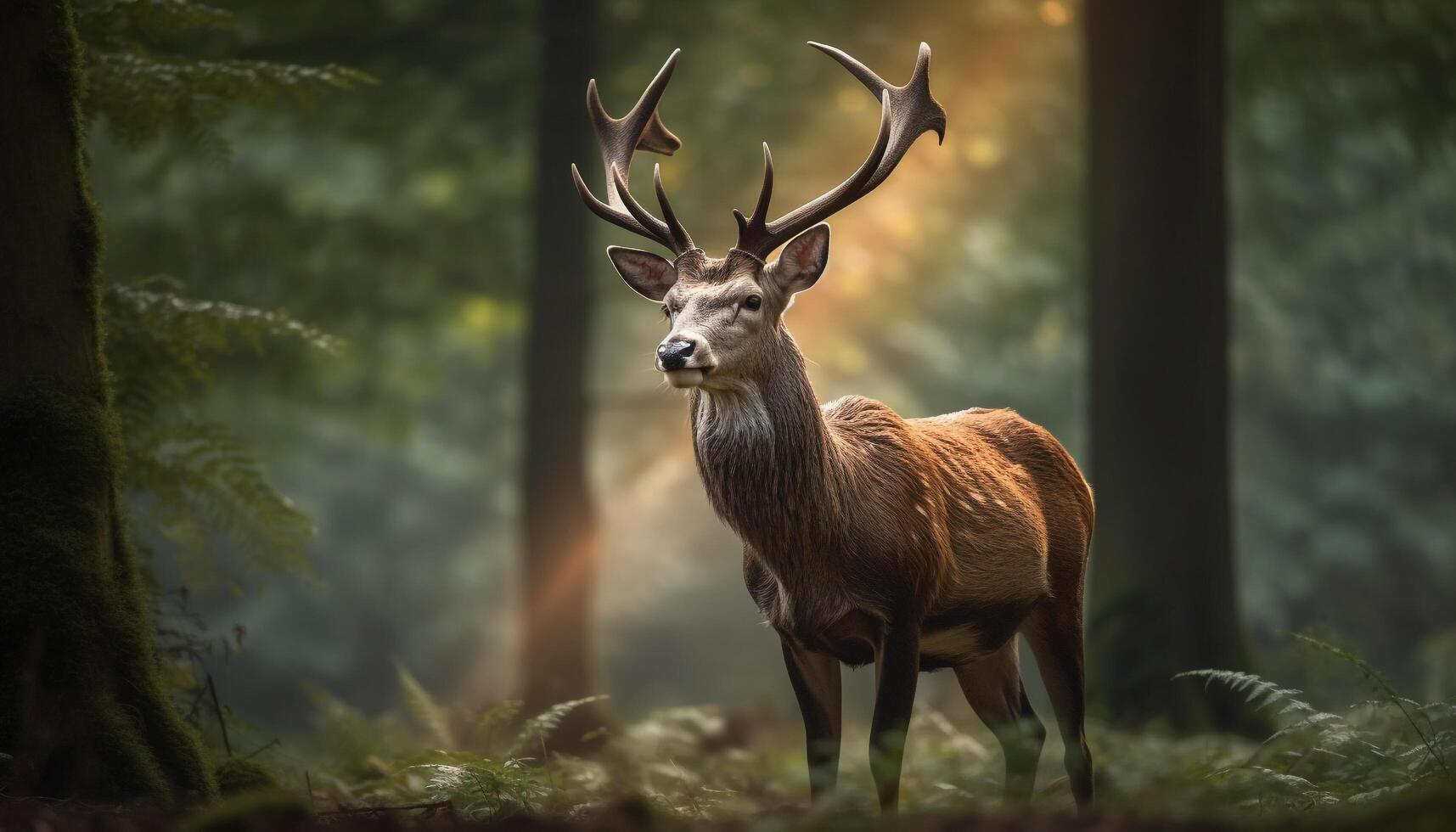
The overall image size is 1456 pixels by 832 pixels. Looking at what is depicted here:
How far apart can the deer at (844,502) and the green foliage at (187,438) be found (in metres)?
1.91

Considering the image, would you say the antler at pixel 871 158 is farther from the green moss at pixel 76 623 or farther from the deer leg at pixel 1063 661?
the green moss at pixel 76 623

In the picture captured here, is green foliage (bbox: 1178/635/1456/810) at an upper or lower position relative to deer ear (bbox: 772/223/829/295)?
lower

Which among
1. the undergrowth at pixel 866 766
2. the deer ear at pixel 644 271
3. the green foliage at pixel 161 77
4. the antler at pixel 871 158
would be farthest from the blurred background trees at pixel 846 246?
the antler at pixel 871 158

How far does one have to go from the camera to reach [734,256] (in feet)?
17.4

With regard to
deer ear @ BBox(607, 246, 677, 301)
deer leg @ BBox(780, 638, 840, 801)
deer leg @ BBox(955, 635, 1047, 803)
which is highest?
deer ear @ BBox(607, 246, 677, 301)

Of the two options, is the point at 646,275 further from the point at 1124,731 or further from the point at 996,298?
the point at 996,298

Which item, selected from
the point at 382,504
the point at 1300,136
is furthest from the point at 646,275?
the point at 382,504

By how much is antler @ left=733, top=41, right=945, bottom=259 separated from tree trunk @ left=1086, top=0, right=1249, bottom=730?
344 centimetres

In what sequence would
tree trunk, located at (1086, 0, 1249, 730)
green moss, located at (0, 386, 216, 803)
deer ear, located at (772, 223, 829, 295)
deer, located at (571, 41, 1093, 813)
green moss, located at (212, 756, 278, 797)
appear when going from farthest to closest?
tree trunk, located at (1086, 0, 1249, 730), deer ear, located at (772, 223, 829, 295), deer, located at (571, 41, 1093, 813), green moss, located at (212, 756, 278, 797), green moss, located at (0, 386, 216, 803)

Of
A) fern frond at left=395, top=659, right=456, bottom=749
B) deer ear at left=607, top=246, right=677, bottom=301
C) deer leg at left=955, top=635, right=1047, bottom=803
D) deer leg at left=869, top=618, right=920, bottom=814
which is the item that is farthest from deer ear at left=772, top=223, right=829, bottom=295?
fern frond at left=395, top=659, right=456, bottom=749

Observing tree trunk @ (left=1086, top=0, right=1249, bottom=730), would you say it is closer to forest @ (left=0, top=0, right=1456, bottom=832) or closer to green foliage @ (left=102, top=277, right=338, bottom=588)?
forest @ (left=0, top=0, right=1456, bottom=832)

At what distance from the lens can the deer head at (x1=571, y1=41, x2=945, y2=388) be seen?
5000 mm

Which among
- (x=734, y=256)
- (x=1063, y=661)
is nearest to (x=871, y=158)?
(x=734, y=256)

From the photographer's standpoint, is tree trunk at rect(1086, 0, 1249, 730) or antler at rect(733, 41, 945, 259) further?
tree trunk at rect(1086, 0, 1249, 730)
